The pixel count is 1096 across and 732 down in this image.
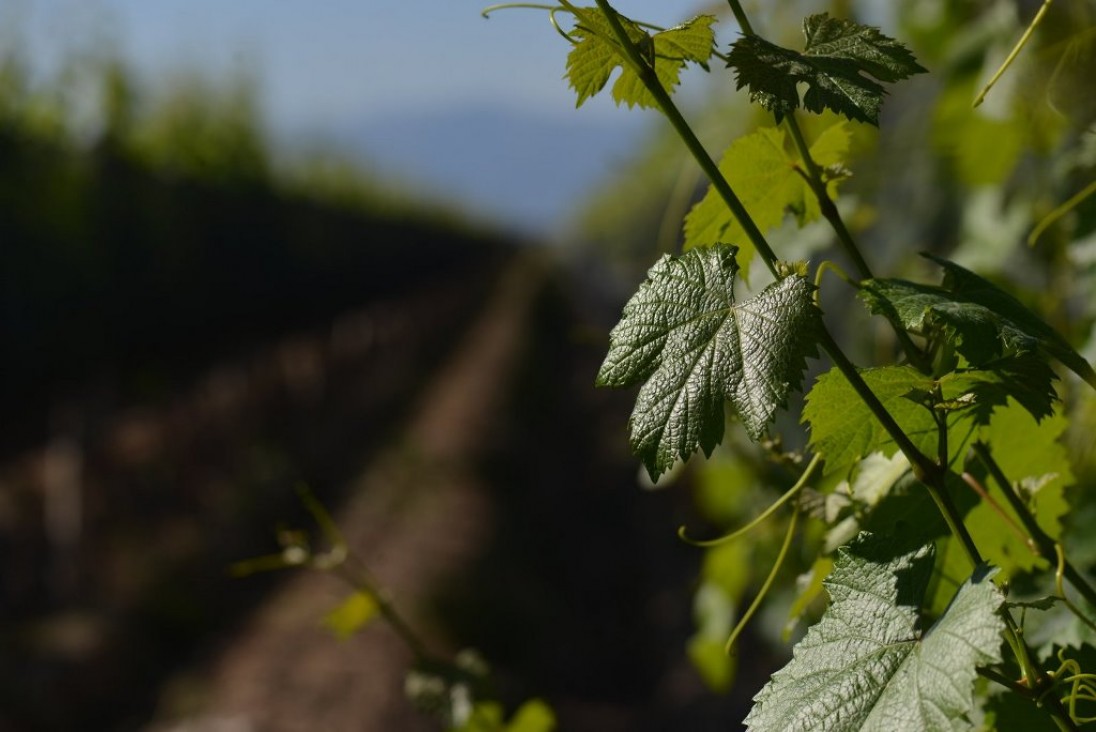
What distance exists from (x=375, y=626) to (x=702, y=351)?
6.80 meters

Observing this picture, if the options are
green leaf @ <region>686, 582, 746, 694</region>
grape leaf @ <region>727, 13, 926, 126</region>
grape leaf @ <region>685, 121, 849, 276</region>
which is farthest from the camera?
green leaf @ <region>686, 582, 746, 694</region>

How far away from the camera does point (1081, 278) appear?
1.42m

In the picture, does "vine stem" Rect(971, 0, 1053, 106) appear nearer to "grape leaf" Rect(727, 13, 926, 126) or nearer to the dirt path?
"grape leaf" Rect(727, 13, 926, 126)

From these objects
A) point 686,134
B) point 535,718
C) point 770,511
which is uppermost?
point 686,134

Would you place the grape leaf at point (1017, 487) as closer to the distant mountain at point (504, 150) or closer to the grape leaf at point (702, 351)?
the grape leaf at point (702, 351)

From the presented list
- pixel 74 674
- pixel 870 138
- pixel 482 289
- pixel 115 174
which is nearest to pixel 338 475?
pixel 115 174

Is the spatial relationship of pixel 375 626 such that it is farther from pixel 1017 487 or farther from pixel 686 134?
pixel 686 134

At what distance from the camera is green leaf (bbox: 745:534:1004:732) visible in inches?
21.6

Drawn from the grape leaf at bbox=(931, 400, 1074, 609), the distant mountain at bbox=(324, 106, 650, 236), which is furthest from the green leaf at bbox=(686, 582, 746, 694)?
the distant mountain at bbox=(324, 106, 650, 236)

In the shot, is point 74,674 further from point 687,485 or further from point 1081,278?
point 1081,278

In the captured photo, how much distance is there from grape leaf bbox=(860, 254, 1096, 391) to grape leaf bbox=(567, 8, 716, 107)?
7.5 inches

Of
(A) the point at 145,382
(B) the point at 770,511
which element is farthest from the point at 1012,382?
(A) the point at 145,382

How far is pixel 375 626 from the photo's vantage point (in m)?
7.15

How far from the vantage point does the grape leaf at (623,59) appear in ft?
2.31
